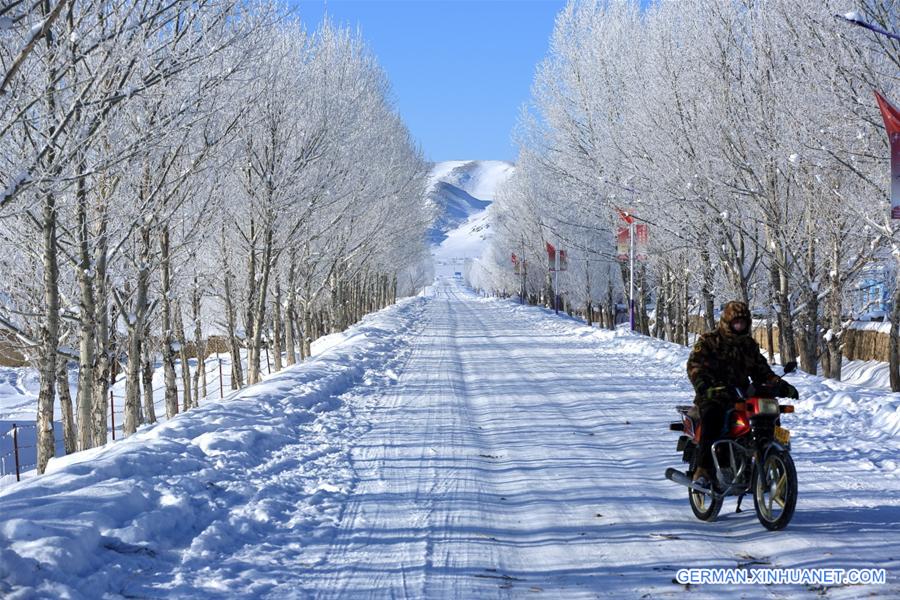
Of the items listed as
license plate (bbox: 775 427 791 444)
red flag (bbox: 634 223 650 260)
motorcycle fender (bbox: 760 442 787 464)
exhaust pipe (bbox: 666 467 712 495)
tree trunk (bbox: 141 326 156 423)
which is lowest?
tree trunk (bbox: 141 326 156 423)

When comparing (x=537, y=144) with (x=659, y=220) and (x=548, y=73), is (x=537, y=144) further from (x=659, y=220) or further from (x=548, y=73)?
(x=659, y=220)

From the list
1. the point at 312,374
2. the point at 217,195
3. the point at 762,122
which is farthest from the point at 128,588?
the point at 762,122

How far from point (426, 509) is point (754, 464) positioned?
249cm

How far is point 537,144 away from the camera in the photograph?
30.7 meters

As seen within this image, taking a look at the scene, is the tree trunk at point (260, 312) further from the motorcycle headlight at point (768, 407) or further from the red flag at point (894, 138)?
the motorcycle headlight at point (768, 407)

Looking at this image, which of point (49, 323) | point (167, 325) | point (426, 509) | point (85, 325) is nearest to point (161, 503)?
point (426, 509)

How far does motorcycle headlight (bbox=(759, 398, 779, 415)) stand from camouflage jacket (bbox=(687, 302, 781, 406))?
1.16 ft

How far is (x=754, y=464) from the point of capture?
17.7ft

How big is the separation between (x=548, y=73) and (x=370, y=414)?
20.0m

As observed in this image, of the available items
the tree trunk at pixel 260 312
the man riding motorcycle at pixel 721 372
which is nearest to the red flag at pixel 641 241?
the tree trunk at pixel 260 312

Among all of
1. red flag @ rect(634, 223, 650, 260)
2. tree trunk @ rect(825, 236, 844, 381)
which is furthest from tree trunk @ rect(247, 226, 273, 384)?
tree trunk @ rect(825, 236, 844, 381)

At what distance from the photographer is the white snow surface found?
14.7 feet

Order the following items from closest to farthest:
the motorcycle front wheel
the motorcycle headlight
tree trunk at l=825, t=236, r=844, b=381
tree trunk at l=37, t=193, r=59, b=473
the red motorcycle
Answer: the motorcycle front wheel → the red motorcycle → the motorcycle headlight → tree trunk at l=37, t=193, r=59, b=473 → tree trunk at l=825, t=236, r=844, b=381

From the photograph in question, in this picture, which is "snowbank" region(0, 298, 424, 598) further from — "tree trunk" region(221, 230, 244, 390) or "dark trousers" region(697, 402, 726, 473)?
"tree trunk" region(221, 230, 244, 390)
